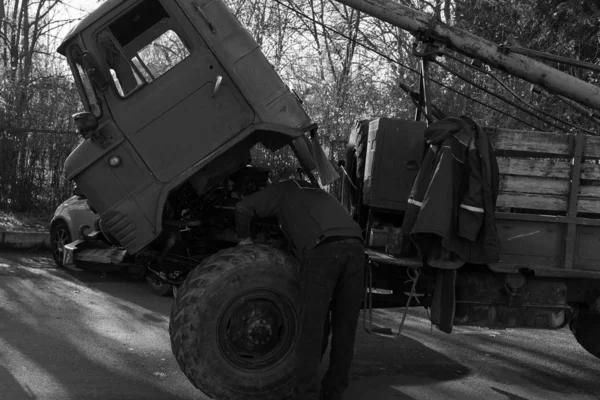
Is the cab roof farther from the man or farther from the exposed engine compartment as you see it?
the man

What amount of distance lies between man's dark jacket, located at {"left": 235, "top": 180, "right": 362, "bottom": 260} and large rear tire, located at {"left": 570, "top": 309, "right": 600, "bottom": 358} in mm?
2230

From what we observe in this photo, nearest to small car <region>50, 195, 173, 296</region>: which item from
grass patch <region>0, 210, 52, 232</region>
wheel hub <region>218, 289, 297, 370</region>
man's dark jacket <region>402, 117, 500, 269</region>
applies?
grass patch <region>0, 210, 52, 232</region>

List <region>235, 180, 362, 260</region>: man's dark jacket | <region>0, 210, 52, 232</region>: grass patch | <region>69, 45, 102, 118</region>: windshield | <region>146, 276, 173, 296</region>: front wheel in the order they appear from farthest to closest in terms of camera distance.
Result: <region>0, 210, 52, 232</region>: grass patch → <region>146, 276, 173, 296</region>: front wheel → <region>69, 45, 102, 118</region>: windshield → <region>235, 180, 362, 260</region>: man's dark jacket

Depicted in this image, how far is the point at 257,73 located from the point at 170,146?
78cm

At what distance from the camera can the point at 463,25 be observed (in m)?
15.5

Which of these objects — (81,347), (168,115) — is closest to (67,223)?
(81,347)

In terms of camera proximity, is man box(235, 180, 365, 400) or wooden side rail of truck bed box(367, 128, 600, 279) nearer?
man box(235, 180, 365, 400)

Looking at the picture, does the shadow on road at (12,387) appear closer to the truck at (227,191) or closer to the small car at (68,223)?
the truck at (227,191)

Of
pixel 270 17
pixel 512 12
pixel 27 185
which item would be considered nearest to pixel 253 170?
pixel 27 185

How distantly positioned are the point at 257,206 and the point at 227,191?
3.09 feet

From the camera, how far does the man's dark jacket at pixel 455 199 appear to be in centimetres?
482

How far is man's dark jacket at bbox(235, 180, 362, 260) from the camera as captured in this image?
4797 millimetres

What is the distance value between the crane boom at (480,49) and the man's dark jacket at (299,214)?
1868mm

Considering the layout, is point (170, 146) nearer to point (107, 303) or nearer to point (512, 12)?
point (107, 303)
